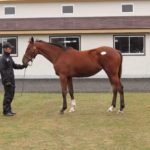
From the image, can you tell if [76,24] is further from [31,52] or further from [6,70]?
[6,70]

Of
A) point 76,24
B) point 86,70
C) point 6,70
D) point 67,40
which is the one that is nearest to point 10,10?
point 67,40

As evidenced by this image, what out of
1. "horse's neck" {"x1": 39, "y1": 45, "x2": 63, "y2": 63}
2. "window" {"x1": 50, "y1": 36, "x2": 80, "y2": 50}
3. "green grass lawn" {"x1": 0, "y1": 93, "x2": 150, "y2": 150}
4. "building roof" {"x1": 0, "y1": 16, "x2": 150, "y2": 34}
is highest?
"building roof" {"x1": 0, "y1": 16, "x2": 150, "y2": 34}

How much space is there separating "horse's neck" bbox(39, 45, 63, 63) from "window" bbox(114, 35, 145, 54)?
19754mm

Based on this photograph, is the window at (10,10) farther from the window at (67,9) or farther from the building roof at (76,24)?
the window at (67,9)

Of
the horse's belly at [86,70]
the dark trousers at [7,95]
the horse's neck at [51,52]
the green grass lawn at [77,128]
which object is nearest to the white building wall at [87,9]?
the green grass lawn at [77,128]

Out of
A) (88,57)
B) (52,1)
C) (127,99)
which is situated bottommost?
(127,99)

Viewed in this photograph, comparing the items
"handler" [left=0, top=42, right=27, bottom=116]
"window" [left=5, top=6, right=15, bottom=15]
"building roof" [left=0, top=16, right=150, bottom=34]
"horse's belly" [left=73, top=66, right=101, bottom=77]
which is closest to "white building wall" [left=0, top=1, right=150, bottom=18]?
"building roof" [left=0, top=16, right=150, bottom=34]

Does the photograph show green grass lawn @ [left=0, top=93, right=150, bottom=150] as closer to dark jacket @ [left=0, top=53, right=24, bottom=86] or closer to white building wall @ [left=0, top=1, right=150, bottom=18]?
dark jacket @ [left=0, top=53, right=24, bottom=86]

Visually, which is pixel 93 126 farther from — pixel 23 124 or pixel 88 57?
pixel 88 57

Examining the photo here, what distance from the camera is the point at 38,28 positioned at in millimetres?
30906

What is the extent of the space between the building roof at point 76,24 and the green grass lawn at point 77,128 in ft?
57.7

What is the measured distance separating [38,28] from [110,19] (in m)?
5.55

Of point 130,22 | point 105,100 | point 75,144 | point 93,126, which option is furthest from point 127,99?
point 130,22

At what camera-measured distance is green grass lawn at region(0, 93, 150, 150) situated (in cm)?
735
